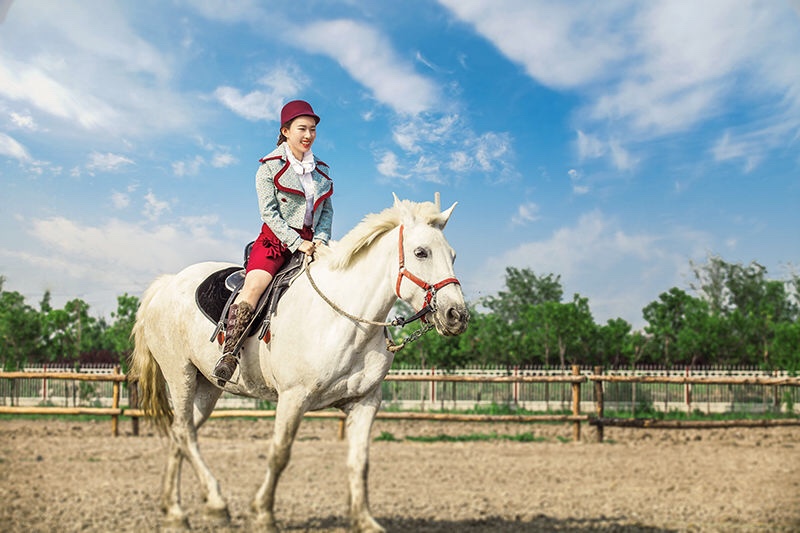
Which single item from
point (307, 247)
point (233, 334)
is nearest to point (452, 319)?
point (307, 247)

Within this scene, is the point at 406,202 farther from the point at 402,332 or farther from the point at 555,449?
the point at 402,332

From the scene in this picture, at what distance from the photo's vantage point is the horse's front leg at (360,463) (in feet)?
12.3

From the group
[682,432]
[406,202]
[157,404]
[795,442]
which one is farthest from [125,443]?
[795,442]

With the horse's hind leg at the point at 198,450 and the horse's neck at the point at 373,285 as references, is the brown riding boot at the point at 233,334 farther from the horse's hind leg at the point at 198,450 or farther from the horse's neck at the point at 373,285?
the horse's hind leg at the point at 198,450

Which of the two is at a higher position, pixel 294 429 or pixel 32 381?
pixel 294 429

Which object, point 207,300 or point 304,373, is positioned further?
point 207,300

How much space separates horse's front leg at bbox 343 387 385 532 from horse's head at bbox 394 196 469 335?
0.78 metres

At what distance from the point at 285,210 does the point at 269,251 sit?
292mm

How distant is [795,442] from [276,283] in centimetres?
1211

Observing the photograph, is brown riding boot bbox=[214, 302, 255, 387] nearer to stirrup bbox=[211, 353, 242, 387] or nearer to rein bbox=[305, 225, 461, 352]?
stirrup bbox=[211, 353, 242, 387]

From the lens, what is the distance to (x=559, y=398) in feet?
63.2

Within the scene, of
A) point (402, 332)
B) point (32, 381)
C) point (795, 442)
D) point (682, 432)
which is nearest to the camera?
point (795, 442)

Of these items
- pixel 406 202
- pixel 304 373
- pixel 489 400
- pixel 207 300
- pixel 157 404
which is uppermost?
pixel 406 202

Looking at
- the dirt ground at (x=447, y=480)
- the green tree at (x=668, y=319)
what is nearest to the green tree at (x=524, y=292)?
the green tree at (x=668, y=319)
